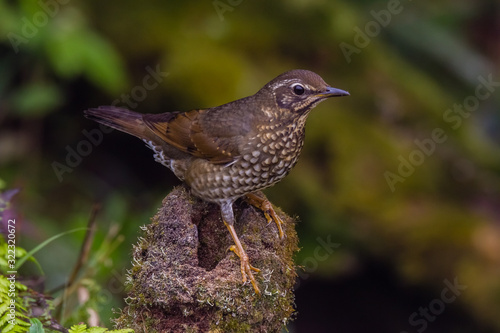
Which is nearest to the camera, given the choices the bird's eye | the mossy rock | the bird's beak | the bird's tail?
the mossy rock

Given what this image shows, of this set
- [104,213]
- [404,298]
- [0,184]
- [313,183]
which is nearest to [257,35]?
[313,183]

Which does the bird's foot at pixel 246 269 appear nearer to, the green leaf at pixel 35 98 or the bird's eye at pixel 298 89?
the bird's eye at pixel 298 89

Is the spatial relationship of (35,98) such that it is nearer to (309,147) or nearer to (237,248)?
(309,147)

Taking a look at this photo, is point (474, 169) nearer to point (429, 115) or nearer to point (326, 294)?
point (429, 115)

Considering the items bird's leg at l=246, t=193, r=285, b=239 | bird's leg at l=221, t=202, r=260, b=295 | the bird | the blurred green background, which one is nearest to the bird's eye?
the bird

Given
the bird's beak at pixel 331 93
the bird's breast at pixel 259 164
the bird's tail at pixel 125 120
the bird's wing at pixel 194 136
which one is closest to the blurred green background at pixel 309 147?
the bird's tail at pixel 125 120

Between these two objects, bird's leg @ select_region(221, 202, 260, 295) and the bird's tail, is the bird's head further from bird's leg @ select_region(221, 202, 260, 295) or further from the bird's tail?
the bird's tail
